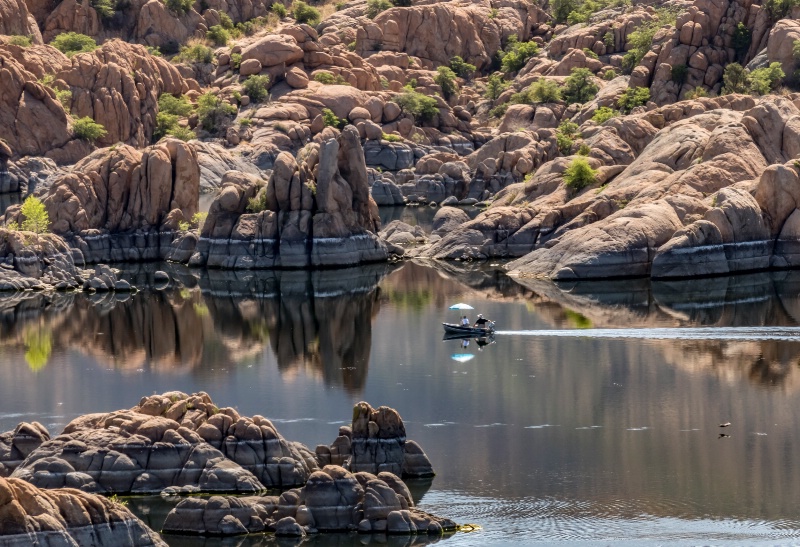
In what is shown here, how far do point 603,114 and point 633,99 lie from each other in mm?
3883

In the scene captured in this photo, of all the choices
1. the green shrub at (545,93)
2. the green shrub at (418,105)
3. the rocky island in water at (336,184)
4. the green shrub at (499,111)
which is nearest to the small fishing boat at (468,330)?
the rocky island in water at (336,184)

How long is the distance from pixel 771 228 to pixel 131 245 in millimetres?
46913

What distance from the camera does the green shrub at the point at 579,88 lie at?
571 feet

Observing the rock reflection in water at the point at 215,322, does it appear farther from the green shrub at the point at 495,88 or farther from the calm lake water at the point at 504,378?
the green shrub at the point at 495,88

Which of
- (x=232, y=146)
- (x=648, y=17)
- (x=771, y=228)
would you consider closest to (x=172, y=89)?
(x=232, y=146)

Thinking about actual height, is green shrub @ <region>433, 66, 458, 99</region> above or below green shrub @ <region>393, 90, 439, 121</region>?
above

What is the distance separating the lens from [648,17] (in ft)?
609

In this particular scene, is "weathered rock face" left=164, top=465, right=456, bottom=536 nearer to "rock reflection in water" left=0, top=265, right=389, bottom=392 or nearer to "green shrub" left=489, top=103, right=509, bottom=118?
"rock reflection in water" left=0, top=265, right=389, bottom=392

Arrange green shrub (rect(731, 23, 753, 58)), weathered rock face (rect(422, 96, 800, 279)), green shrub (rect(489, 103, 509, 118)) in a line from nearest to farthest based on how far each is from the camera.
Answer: weathered rock face (rect(422, 96, 800, 279)) < green shrub (rect(731, 23, 753, 58)) < green shrub (rect(489, 103, 509, 118))

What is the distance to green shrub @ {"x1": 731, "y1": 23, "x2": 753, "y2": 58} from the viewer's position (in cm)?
15675

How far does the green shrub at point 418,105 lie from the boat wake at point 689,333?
9633 cm

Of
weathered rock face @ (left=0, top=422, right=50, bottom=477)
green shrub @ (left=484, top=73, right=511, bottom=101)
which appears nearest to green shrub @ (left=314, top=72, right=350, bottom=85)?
green shrub @ (left=484, top=73, right=511, bottom=101)

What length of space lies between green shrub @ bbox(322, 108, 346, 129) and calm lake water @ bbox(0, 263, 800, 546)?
59209 millimetres

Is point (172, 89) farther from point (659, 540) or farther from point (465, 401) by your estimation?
point (659, 540)
